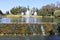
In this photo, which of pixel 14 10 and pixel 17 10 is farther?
pixel 17 10

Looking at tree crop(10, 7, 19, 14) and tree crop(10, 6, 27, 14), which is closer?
tree crop(10, 7, 19, 14)

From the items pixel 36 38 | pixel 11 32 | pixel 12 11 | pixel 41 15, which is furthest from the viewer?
pixel 12 11

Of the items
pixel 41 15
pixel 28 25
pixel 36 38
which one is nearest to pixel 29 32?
pixel 28 25

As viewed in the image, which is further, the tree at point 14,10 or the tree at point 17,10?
the tree at point 17,10

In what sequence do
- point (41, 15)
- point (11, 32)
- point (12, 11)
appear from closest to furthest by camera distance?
1. point (11, 32)
2. point (41, 15)
3. point (12, 11)

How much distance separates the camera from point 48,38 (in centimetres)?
2266

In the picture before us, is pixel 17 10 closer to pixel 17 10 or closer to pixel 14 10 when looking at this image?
pixel 17 10

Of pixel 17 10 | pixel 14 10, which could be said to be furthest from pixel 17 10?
pixel 14 10

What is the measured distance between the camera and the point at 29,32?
24531mm

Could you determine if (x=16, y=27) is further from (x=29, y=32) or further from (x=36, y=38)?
(x=36, y=38)

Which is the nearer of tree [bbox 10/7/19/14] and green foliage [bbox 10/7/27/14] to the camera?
tree [bbox 10/7/19/14]

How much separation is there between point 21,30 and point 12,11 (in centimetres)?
5306

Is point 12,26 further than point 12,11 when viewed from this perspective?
No

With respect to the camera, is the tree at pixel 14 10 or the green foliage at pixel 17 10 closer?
the tree at pixel 14 10
